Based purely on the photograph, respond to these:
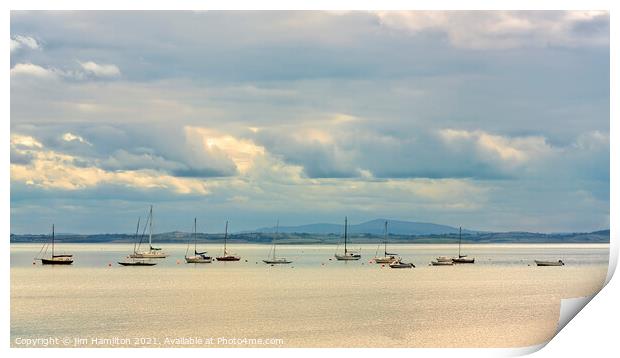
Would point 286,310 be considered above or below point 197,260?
above

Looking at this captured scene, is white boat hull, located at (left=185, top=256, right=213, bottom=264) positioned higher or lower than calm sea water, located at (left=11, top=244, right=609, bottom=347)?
lower

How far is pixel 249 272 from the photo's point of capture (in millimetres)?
55500

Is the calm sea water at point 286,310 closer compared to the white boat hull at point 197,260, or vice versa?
the calm sea water at point 286,310

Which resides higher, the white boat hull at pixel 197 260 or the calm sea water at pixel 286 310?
the calm sea water at pixel 286 310

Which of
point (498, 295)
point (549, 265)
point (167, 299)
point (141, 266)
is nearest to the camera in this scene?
point (167, 299)

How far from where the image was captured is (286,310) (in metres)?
29.9

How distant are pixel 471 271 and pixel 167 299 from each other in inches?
1149

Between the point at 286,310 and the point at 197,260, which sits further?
the point at 197,260

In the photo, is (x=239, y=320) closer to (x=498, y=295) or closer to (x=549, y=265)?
(x=498, y=295)

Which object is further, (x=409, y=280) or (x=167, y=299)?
(x=409, y=280)

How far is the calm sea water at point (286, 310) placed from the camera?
2283 cm

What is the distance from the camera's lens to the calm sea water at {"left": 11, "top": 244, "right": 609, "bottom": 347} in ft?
74.9

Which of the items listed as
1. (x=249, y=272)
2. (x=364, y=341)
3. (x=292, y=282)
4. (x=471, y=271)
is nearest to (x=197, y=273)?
(x=249, y=272)

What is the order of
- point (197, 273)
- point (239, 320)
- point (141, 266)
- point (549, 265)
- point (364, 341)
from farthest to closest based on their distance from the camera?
point (549, 265) < point (141, 266) < point (197, 273) < point (239, 320) < point (364, 341)
